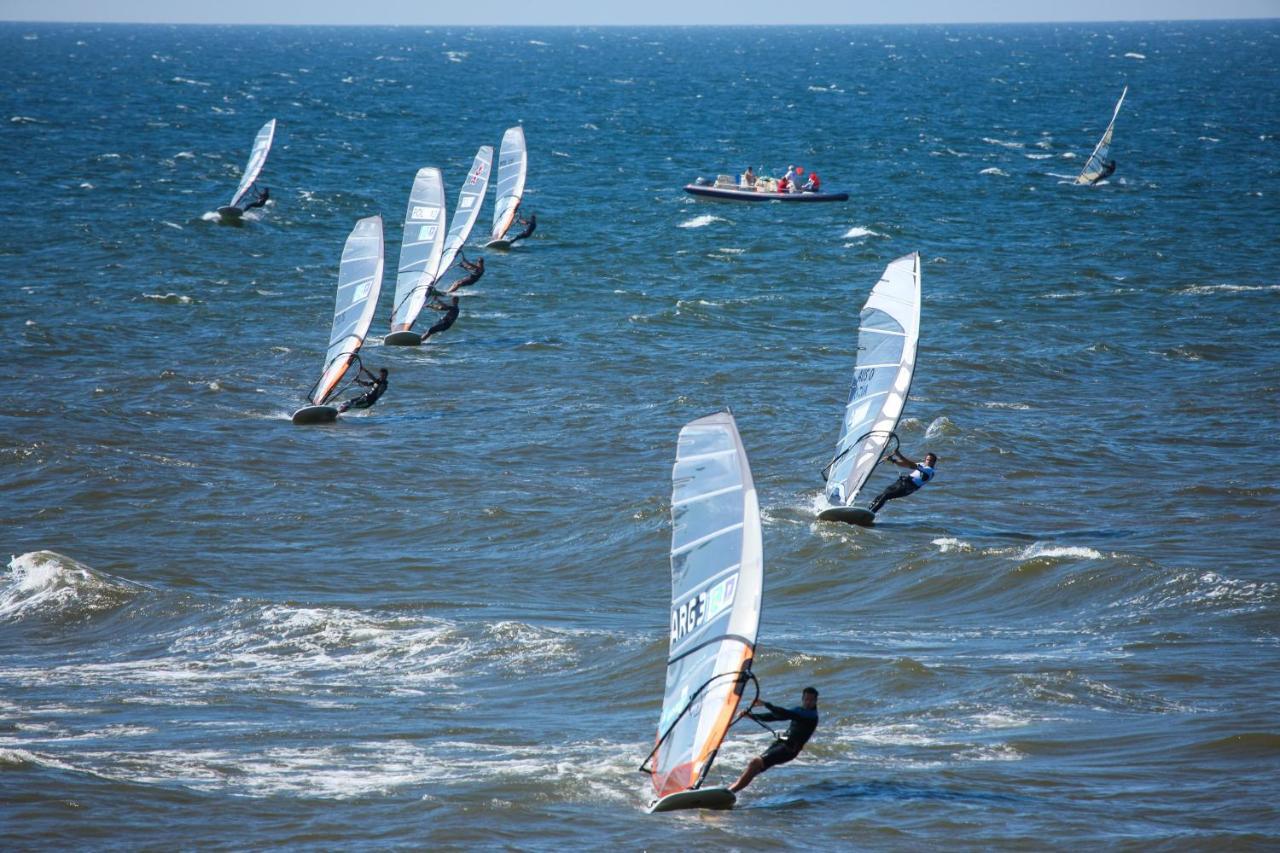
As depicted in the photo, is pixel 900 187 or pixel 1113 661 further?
pixel 900 187

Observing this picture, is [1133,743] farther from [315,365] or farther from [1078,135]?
[1078,135]

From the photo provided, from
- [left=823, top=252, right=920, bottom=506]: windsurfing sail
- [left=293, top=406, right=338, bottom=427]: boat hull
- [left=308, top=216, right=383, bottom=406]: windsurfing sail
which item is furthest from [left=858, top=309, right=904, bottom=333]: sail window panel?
[left=293, top=406, right=338, bottom=427]: boat hull

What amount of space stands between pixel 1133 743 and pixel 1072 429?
1270 centimetres

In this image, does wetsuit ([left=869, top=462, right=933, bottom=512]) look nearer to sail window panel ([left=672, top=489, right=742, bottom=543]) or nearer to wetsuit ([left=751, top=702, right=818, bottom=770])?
wetsuit ([left=751, top=702, right=818, bottom=770])

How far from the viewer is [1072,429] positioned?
25.0 meters

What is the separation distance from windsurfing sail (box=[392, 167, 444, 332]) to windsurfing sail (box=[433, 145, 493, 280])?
3031 millimetres

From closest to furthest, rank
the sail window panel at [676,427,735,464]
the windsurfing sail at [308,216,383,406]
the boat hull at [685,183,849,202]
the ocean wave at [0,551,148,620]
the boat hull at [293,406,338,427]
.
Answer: the sail window panel at [676,427,735,464] → the ocean wave at [0,551,148,620] → the boat hull at [293,406,338,427] → the windsurfing sail at [308,216,383,406] → the boat hull at [685,183,849,202]

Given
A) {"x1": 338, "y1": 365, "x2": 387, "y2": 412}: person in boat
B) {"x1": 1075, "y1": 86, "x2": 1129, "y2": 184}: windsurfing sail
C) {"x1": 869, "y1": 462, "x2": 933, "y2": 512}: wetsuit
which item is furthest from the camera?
{"x1": 1075, "y1": 86, "x2": 1129, "y2": 184}: windsurfing sail

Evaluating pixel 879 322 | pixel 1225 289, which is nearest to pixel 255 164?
pixel 1225 289

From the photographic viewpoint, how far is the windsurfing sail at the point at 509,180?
41.2 meters

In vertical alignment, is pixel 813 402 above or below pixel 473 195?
below

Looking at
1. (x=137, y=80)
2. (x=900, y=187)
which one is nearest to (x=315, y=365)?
(x=900, y=187)

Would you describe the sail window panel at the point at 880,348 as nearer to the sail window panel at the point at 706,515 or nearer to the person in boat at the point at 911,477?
the person in boat at the point at 911,477

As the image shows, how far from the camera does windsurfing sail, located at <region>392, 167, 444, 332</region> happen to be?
30328mm
